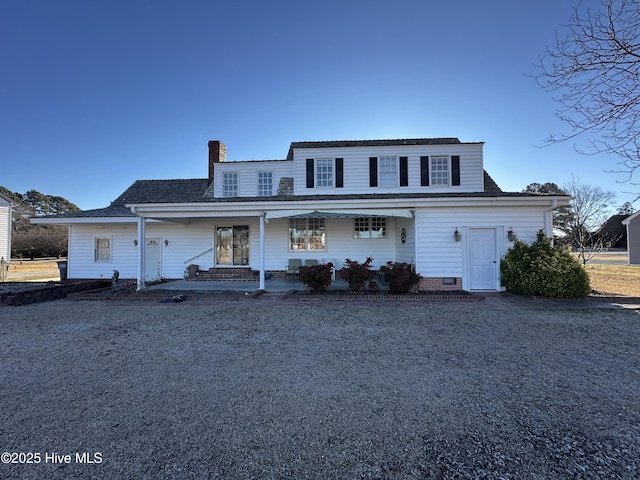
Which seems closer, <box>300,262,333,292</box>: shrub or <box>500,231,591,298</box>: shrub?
<box>500,231,591,298</box>: shrub

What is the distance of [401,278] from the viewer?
368 inches

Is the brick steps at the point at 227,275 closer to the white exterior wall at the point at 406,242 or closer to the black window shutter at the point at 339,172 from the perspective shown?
the black window shutter at the point at 339,172

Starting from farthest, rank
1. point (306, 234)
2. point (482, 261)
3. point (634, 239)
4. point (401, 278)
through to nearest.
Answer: point (634, 239) < point (306, 234) < point (482, 261) < point (401, 278)

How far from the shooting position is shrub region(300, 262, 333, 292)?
9625 mm

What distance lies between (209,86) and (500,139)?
42.7 feet

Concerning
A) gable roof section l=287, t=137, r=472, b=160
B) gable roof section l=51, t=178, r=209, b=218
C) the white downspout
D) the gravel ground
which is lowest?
the gravel ground

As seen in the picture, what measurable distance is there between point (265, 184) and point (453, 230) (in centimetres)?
862

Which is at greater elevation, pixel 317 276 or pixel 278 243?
pixel 278 243

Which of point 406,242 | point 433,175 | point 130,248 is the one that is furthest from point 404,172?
point 130,248

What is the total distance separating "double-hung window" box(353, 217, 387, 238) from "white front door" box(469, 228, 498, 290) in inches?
146

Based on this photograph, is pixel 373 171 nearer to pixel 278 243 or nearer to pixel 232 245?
pixel 278 243

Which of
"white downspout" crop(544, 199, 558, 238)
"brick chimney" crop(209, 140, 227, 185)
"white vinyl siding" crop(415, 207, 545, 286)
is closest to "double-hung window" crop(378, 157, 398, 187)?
"white vinyl siding" crop(415, 207, 545, 286)

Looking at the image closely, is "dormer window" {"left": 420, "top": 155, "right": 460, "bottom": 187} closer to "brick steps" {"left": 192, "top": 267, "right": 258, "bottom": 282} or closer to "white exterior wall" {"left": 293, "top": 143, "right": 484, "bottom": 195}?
"white exterior wall" {"left": 293, "top": 143, "right": 484, "bottom": 195}

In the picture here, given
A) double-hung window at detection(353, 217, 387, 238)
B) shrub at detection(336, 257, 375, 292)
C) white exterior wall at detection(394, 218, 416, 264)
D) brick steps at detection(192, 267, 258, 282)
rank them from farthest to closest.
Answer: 1. brick steps at detection(192, 267, 258, 282)
2. double-hung window at detection(353, 217, 387, 238)
3. white exterior wall at detection(394, 218, 416, 264)
4. shrub at detection(336, 257, 375, 292)
